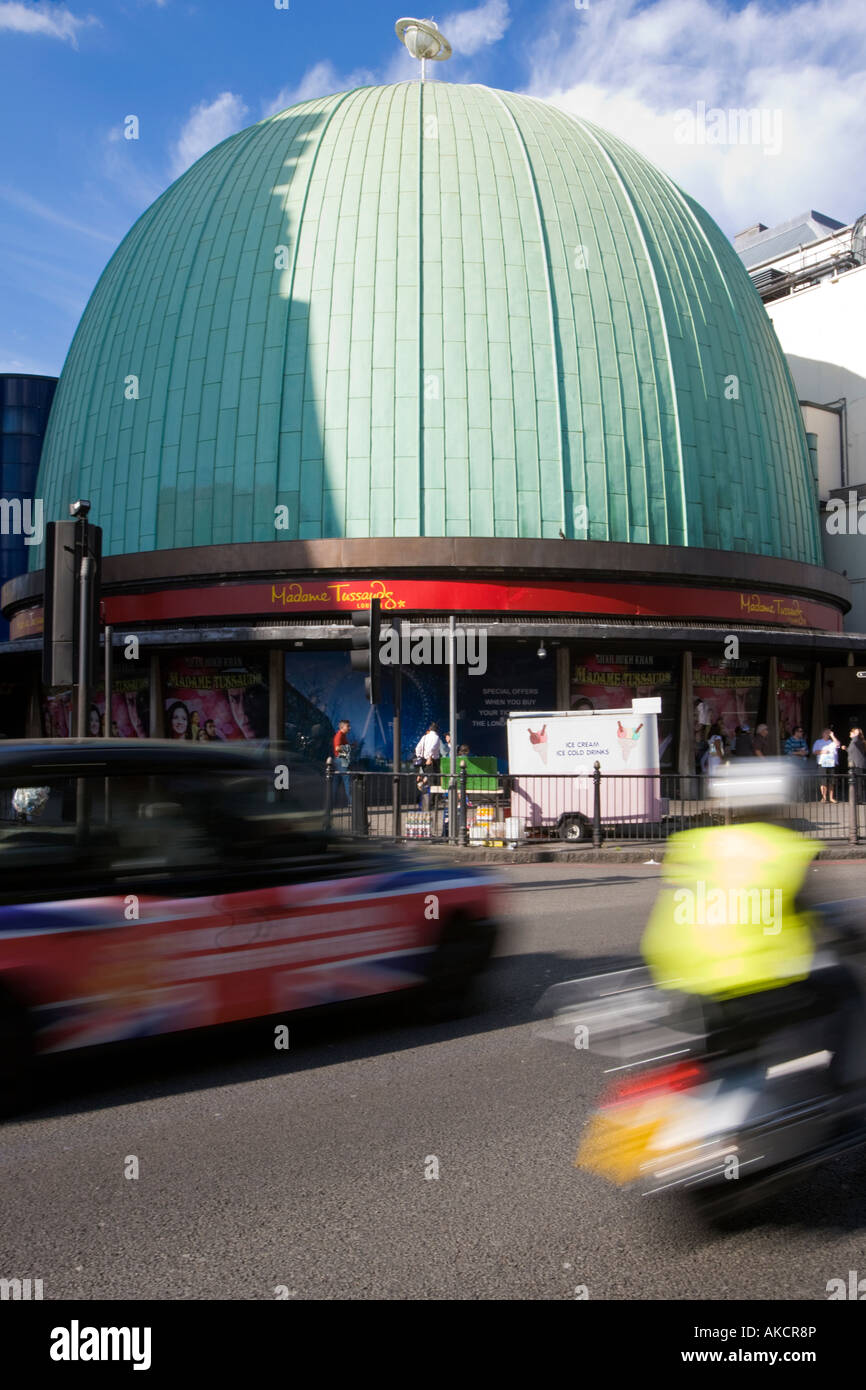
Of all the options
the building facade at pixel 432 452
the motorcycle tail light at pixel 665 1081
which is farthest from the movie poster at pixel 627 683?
the motorcycle tail light at pixel 665 1081

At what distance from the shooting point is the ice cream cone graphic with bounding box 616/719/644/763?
59.6 ft

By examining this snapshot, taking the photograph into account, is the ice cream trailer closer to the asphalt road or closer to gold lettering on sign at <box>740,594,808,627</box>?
gold lettering on sign at <box>740,594,808,627</box>

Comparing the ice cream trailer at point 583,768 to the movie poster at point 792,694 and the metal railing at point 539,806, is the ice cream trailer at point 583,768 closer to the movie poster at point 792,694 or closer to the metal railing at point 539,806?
the metal railing at point 539,806

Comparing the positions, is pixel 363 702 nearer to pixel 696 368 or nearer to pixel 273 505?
pixel 273 505

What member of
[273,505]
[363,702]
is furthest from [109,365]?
[363,702]

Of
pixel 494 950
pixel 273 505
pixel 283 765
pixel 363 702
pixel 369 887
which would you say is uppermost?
pixel 273 505

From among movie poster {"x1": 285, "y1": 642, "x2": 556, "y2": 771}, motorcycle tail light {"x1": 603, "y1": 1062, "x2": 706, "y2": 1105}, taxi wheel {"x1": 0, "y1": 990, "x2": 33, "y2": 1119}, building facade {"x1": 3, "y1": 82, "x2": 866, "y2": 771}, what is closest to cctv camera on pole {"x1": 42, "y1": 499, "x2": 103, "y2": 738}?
taxi wheel {"x1": 0, "y1": 990, "x2": 33, "y2": 1119}

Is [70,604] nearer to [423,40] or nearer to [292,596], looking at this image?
[292,596]

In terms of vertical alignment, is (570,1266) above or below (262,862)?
below

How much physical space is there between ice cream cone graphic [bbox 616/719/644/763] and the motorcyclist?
14.3 metres

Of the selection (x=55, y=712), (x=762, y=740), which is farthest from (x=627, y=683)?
(x=55, y=712)

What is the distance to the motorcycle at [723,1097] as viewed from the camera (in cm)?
333

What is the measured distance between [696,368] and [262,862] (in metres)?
26.1
